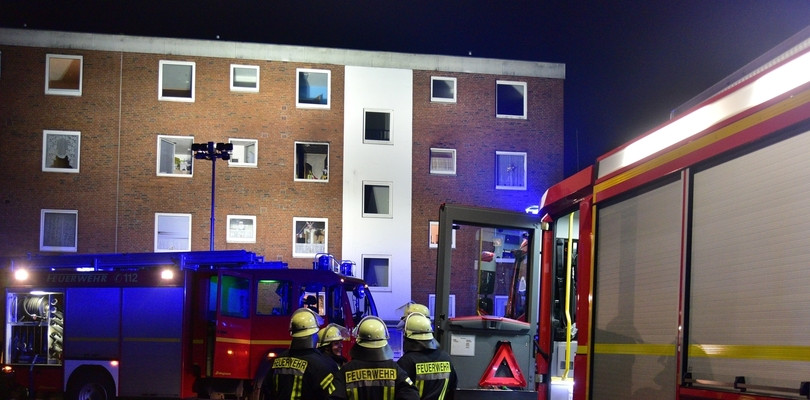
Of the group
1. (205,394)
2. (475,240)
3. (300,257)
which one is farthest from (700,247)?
(300,257)

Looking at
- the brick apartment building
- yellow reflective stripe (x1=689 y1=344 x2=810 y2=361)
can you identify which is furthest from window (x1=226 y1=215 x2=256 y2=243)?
yellow reflective stripe (x1=689 y1=344 x2=810 y2=361)

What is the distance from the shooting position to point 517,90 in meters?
31.6

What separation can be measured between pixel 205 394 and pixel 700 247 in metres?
11.7

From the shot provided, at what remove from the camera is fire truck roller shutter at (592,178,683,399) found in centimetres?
491

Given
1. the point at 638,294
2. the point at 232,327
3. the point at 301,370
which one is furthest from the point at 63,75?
the point at 638,294

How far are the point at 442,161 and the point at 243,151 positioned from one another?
7.36 meters

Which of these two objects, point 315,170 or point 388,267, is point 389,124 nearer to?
point 315,170

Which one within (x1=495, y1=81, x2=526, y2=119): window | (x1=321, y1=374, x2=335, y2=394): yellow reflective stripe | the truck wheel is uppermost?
(x1=495, y1=81, x2=526, y2=119): window

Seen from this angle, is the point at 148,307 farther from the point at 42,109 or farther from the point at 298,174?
the point at 42,109

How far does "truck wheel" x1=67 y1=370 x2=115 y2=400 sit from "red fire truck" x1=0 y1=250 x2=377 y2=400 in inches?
0.7

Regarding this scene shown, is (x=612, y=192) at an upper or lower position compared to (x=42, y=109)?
lower

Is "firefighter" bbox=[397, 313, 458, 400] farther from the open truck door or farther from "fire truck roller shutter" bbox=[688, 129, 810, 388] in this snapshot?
the open truck door

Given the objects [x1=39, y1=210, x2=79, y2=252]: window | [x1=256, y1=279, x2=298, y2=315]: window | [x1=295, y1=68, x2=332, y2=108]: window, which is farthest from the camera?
[x1=295, y1=68, x2=332, y2=108]: window

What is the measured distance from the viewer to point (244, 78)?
3014cm
